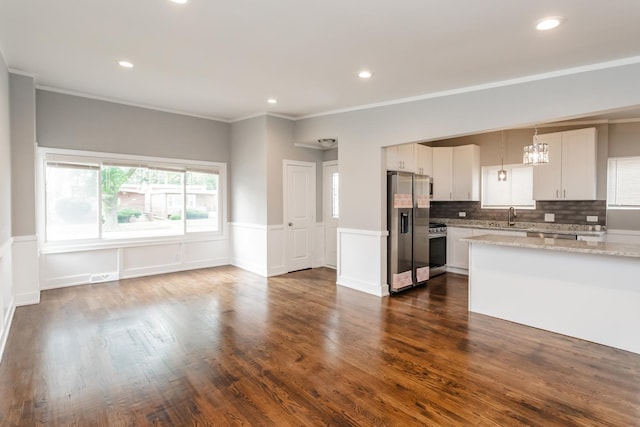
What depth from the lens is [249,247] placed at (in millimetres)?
6500

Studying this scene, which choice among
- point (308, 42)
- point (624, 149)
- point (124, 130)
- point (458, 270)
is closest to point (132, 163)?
point (124, 130)

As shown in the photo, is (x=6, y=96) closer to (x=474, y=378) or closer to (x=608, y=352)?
(x=474, y=378)

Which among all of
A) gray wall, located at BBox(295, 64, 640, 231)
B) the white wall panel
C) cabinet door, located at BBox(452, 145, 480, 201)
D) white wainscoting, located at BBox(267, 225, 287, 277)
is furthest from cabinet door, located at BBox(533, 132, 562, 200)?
the white wall panel

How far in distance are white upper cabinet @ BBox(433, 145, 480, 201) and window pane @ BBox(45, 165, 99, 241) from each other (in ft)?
20.1

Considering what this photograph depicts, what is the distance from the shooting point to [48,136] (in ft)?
16.2

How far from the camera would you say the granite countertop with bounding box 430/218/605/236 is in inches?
209

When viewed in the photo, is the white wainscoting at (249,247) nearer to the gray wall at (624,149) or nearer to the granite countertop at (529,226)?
the granite countertop at (529,226)

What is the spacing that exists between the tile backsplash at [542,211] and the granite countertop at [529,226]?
0.07 m

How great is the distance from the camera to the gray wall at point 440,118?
11.1 feet

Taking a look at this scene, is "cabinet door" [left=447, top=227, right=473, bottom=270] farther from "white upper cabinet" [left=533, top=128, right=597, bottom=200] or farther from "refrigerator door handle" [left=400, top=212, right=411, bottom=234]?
"refrigerator door handle" [left=400, top=212, right=411, bottom=234]

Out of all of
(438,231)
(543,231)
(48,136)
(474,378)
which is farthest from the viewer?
(438,231)

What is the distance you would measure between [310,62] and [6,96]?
11.5ft

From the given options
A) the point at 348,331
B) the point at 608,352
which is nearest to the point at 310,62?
the point at 348,331

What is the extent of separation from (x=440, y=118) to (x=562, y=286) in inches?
95.7
